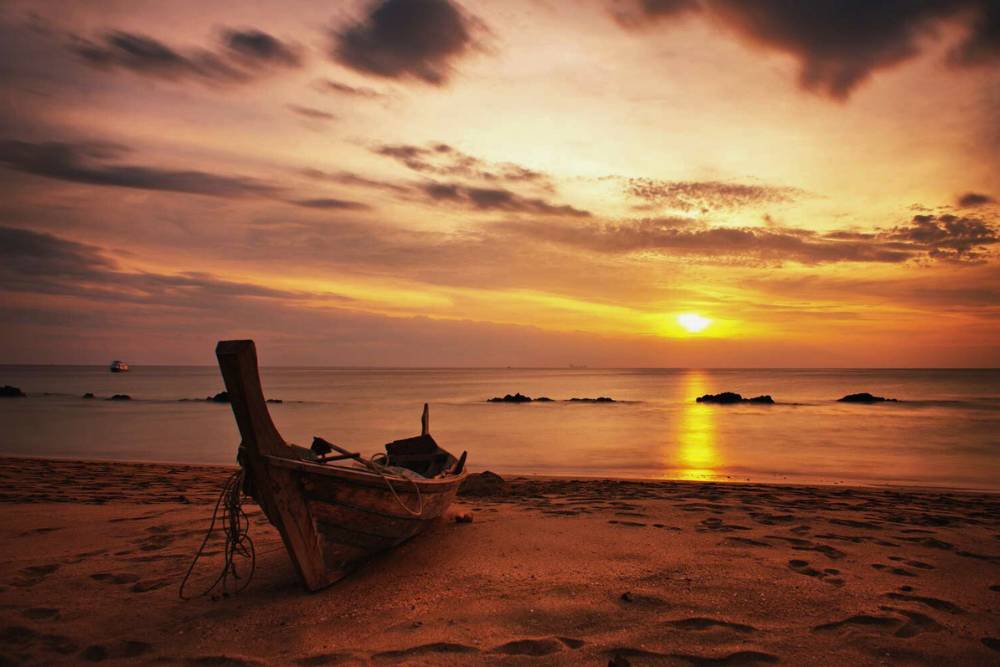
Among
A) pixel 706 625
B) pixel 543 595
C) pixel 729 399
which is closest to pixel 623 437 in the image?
pixel 543 595

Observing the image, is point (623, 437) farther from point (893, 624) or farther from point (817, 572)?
point (893, 624)

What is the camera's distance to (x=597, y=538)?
6.73m

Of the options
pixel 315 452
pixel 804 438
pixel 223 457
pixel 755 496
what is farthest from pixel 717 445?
pixel 315 452

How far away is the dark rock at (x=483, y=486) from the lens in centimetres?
1044

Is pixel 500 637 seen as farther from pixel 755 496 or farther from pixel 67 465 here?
pixel 67 465

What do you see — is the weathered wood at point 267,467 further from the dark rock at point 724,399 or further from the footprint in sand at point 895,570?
the dark rock at point 724,399

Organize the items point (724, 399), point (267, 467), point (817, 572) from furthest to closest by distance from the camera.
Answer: point (724, 399) < point (817, 572) < point (267, 467)

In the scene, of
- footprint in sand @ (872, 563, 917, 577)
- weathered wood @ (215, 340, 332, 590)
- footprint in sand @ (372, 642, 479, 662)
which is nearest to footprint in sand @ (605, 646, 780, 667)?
footprint in sand @ (372, 642, 479, 662)

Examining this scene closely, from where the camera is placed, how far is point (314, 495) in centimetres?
493

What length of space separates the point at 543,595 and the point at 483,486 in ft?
19.2

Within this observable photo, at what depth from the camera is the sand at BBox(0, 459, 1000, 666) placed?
160 inches

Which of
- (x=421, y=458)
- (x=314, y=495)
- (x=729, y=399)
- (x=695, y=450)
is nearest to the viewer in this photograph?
(x=314, y=495)

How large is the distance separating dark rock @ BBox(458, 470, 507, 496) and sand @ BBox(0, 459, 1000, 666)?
2.28 meters

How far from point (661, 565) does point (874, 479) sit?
11383 millimetres
